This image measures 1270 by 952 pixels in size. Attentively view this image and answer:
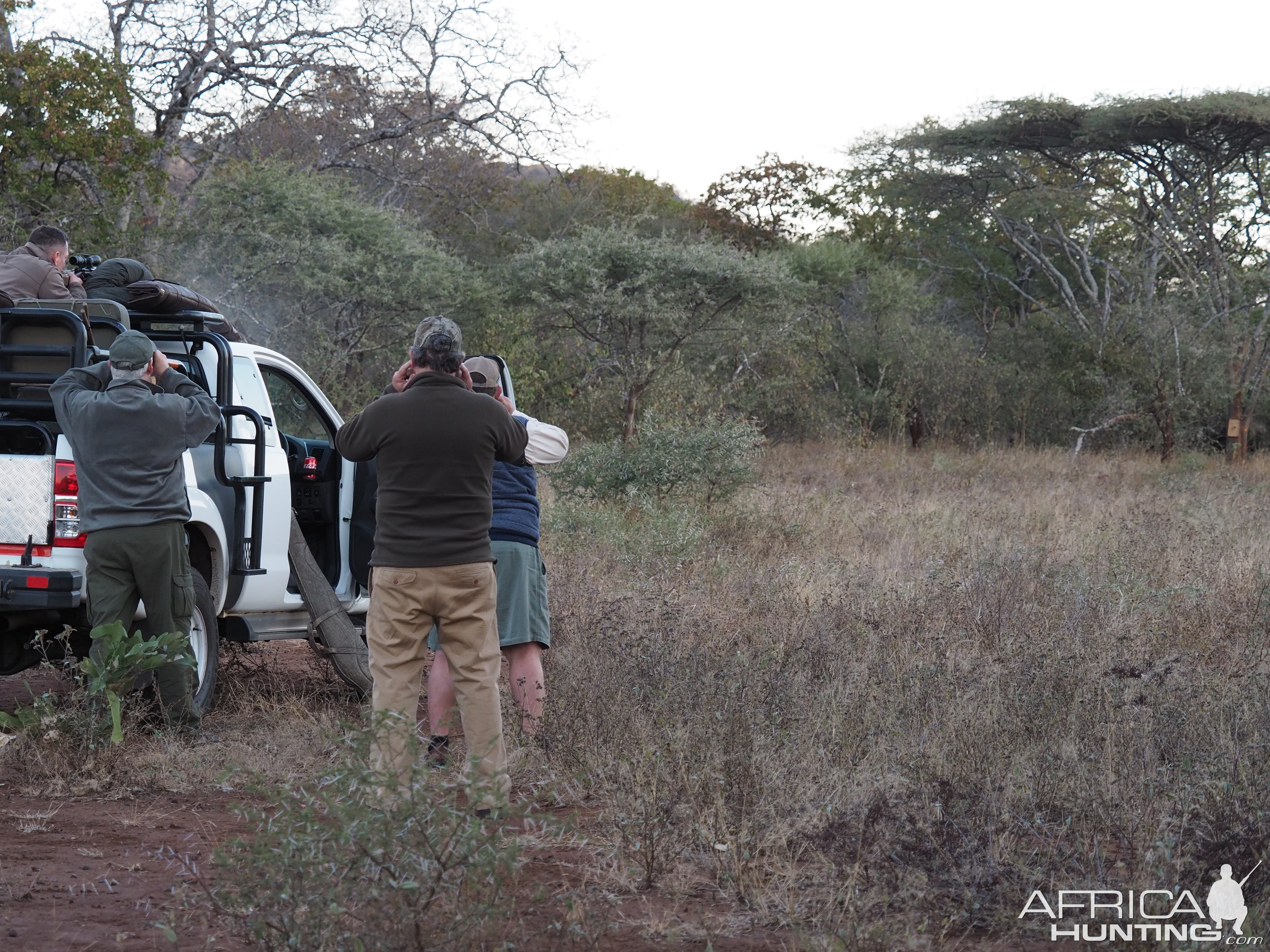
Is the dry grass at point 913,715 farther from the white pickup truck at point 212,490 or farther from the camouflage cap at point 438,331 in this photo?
the camouflage cap at point 438,331

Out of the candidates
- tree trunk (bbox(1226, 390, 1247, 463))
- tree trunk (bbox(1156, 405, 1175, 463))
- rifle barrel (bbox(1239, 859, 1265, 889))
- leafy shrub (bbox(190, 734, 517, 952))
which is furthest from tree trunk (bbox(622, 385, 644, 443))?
leafy shrub (bbox(190, 734, 517, 952))

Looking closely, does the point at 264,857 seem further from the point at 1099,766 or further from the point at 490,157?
the point at 490,157

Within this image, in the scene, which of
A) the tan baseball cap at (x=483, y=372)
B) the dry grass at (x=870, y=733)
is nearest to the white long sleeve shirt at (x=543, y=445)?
the tan baseball cap at (x=483, y=372)

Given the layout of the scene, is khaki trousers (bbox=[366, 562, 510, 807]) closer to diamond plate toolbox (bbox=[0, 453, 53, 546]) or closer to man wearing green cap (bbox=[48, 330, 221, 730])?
man wearing green cap (bbox=[48, 330, 221, 730])

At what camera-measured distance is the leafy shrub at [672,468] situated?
11.6 meters

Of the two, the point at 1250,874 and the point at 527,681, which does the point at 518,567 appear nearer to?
the point at 527,681

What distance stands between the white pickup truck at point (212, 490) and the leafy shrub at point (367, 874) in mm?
1987

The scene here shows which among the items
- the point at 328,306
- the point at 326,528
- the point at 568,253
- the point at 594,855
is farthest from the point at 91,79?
the point at 594,855

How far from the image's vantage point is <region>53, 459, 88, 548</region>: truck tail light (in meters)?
5.21

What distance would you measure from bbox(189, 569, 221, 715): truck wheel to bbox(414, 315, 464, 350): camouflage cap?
186 cm

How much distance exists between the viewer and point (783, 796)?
434 cm

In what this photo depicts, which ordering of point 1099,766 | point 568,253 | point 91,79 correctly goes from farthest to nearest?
1. point 568,253
2. point 91,79
3. point 1099,766

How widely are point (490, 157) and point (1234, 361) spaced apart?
1345 cm

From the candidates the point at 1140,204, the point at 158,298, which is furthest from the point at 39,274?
the point at 1140,204
